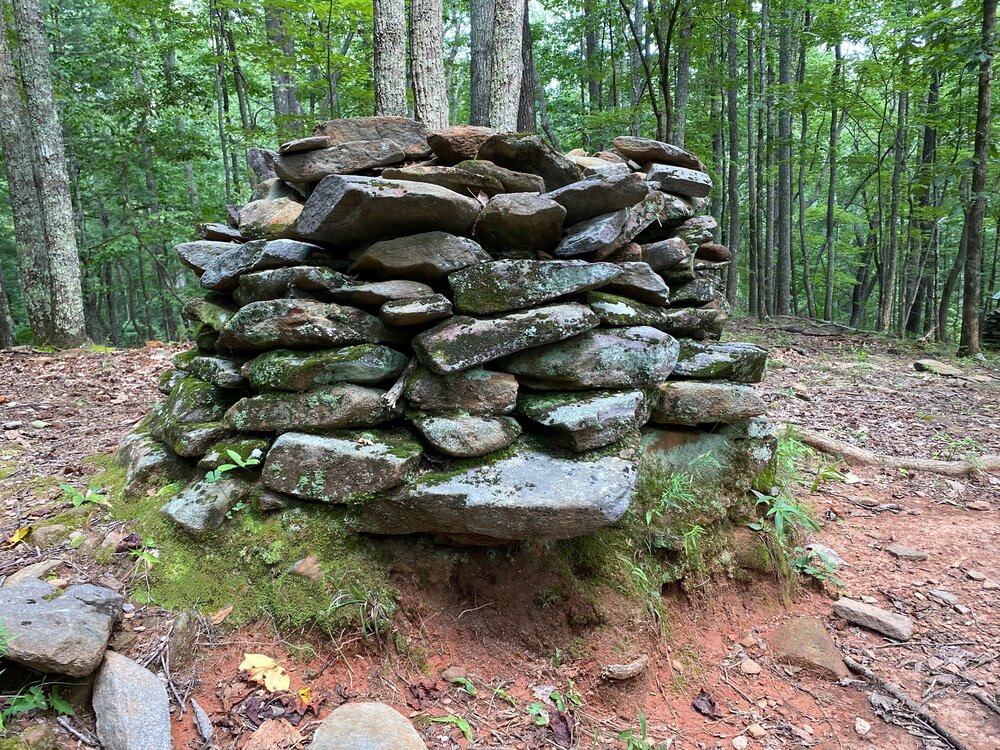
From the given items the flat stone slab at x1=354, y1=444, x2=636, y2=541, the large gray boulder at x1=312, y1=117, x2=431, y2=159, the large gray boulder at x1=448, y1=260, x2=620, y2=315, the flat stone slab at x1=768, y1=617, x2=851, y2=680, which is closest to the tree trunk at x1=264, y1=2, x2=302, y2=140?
the large gray boulder at x1=312, y1=117, x2=431, y2=159

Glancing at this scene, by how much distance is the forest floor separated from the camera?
8.17 ft

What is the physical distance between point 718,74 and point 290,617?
16.2 metres

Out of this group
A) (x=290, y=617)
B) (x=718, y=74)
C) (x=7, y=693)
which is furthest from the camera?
(x=718, y=74)

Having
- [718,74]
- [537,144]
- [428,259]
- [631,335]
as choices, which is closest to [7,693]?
[428,259]

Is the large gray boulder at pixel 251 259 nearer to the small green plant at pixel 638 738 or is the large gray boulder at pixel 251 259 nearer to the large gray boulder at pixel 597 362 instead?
the large gray boulder at pixel 597 362

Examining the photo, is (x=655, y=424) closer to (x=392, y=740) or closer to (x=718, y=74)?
(x=392, y=740)

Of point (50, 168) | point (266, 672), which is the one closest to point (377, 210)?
point (266, 672)

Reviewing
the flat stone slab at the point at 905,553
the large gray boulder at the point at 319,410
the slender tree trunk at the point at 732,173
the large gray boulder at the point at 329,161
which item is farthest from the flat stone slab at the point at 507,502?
the slender tree trunk at the point at 732,173

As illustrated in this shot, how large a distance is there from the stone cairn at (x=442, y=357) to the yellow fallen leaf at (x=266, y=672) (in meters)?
0.73

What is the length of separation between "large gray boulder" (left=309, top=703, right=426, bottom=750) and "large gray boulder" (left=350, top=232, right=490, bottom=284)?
84.4 inches

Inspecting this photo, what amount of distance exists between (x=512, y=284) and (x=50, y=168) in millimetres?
9369

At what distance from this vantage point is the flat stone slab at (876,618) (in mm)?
3332

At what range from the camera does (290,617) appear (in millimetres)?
2658

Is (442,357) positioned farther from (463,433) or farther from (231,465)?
(231,465)
